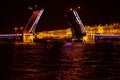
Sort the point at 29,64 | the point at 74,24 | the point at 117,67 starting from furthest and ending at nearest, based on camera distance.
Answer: the point at 74,24 < the point at 29,64 < the point at 117,67

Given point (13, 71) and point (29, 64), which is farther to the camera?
point (29, 64)


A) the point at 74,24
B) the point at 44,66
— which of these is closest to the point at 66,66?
the point at 44,66

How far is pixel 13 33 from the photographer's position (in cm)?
10575

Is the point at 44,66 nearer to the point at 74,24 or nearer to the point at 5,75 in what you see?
the point at 5,75

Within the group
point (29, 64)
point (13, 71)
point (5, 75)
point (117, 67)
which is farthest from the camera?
point (29, 64)

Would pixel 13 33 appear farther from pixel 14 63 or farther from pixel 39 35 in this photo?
pixel 14 63

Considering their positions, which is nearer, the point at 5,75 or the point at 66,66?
the point at 5,75

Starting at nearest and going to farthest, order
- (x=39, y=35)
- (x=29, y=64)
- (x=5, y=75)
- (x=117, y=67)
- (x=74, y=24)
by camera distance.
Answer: (x=5, y=75), (x=117, y=67), (x=29, y=64), (x=74, y=24), (x=39, y=35)

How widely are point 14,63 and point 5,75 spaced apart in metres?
8.24

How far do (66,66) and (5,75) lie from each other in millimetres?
6994

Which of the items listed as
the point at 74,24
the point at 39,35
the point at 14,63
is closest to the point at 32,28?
the point at 39,35

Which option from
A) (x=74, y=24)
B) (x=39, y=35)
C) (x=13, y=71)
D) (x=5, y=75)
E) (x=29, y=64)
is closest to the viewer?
(x=5, y=75)

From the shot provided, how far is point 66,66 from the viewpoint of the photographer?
35.1m

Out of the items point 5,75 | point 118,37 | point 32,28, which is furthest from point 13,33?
point 5,75
